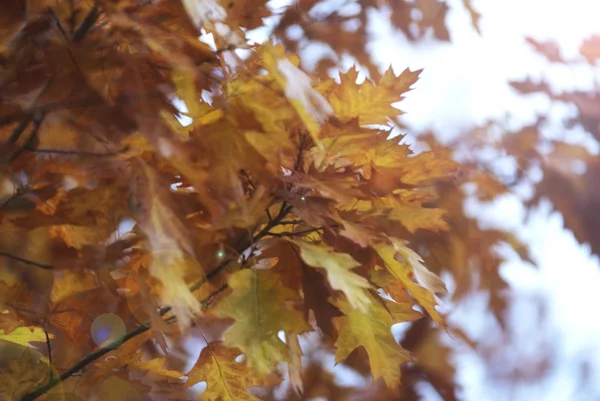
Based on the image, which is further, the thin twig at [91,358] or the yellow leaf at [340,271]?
the thin twig at [91,358]

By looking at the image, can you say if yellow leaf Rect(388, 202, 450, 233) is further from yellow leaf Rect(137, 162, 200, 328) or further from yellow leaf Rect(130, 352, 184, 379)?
yellow leaf Rect(130, 352, 184, 379)

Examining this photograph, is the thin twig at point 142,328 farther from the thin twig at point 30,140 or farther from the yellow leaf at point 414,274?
the thin twig at point 30,140

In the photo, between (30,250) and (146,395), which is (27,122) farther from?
(146,395)

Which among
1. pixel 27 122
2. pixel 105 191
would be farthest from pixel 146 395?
pixel 27 122

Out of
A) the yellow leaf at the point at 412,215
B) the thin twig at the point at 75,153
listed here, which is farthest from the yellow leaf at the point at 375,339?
the thin twig at the point at 75,153

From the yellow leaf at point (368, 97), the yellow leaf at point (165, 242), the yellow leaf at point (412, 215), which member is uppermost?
the yellow leaf at point (368, 97)

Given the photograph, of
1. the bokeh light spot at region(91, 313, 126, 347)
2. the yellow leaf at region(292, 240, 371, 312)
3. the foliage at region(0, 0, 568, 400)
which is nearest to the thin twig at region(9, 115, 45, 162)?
the foliage at region(0, 0, 568, 400)
